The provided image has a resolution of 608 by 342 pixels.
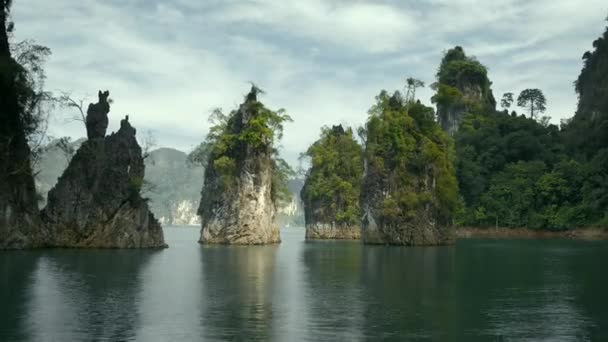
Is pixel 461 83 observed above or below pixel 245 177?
above

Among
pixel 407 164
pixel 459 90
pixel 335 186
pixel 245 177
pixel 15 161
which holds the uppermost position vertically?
pixel 459 90

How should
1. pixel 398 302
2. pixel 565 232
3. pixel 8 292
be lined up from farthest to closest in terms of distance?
pixel 565 232
pixel 8 292
pixel 398 302

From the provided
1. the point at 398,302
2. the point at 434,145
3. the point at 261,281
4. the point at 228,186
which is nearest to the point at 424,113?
the point at 434,145

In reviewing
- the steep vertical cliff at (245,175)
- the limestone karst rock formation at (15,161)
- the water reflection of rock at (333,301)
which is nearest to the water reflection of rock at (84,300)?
the water reflection of rock at (333,301)

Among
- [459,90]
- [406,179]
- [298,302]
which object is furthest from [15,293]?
[459,90]

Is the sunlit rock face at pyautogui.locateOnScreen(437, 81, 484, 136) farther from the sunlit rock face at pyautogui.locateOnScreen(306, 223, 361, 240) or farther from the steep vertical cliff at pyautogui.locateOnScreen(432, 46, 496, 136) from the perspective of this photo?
the sunlit rock face at pyautogui.locateOnScreen(306, 223, 361, 240)

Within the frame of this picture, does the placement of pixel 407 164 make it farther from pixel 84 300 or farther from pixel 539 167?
pixel 84 300

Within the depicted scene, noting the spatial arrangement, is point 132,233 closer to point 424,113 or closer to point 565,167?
point 424,113
